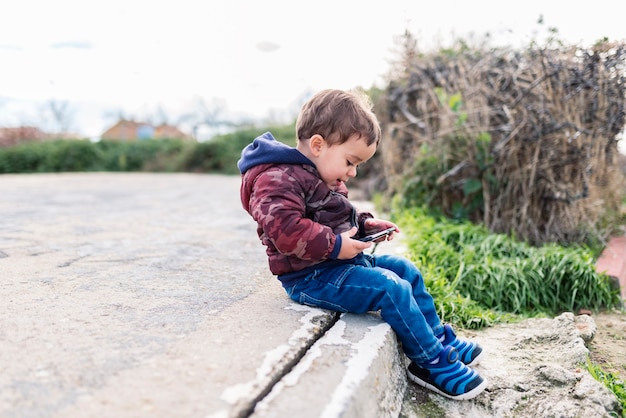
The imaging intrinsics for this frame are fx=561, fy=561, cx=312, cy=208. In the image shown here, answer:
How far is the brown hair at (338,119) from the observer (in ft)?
6.43

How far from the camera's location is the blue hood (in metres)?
1.99

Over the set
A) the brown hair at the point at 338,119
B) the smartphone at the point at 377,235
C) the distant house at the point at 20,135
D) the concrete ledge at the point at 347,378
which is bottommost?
the distant house at the point at 20,135

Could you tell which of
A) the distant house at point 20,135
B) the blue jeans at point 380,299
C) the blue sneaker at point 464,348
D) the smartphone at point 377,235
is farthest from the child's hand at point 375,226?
the distant house at point 20,135

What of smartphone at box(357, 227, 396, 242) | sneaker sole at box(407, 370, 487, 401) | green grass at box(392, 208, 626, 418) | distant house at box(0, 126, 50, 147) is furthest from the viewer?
distant house at box(0, 126, 50, 147)

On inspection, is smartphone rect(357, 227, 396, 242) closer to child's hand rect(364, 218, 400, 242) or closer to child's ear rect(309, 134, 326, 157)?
child's hand rect(364, 218, 400, 242)

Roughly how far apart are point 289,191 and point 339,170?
0.22 metres

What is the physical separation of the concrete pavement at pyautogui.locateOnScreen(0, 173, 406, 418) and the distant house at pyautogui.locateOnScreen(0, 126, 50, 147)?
15.4 meters

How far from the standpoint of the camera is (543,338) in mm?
2289

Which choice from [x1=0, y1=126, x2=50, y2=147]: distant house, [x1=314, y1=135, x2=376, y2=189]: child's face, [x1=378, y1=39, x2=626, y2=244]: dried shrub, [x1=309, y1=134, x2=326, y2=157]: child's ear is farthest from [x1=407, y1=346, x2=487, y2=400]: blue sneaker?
[x1=0, y1=126, x2=50, y2=147]: distant house

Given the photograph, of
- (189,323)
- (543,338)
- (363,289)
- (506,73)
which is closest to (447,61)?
(506,73)

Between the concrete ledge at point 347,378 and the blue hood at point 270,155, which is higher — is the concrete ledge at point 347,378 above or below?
below

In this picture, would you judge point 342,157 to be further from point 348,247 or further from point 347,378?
point 347,378

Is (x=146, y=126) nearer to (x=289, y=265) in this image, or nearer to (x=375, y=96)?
(x=375, y=96)

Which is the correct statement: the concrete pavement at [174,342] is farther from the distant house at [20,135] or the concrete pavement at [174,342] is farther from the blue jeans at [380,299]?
the distant house at [20,135]
